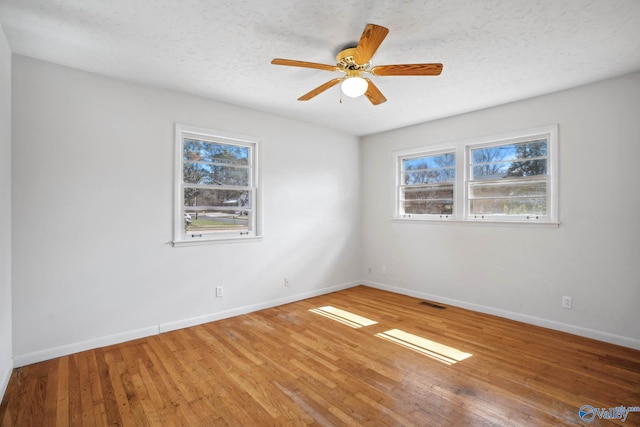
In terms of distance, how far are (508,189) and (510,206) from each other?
0.70ft

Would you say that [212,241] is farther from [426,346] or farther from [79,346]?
[426,346]

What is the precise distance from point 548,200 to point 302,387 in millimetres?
3345

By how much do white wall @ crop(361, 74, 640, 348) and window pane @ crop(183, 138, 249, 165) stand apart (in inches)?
106

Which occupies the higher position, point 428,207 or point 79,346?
point 428,207

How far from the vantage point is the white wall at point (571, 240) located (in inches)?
119

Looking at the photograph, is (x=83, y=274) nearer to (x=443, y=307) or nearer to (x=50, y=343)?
(x=50, y=343)

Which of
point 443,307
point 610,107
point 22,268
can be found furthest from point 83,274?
point 610,107

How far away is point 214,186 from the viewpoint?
377 cm

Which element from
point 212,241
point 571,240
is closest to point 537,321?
point 571,240

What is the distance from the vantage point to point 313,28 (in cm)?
225

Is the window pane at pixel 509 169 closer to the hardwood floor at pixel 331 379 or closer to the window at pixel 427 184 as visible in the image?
the window at pixel 427 184

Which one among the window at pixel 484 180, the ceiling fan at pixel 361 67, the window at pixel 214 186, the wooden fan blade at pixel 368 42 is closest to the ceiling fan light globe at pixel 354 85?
the ceiling fan at pixel 361 67

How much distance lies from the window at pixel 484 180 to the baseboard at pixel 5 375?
462cm

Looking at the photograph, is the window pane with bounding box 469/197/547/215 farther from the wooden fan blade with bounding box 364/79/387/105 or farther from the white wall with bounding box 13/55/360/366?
the white wall with bounding box 13/55/360/366
